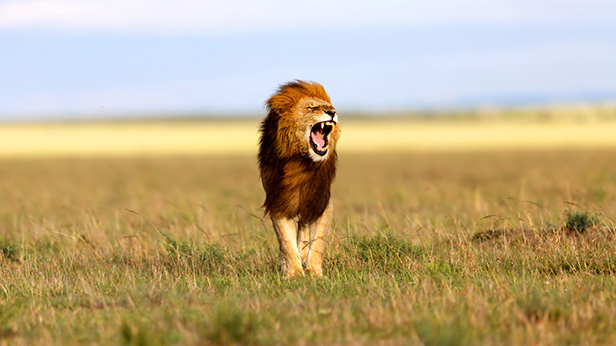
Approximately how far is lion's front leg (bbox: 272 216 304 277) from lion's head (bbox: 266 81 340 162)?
0.66 metres

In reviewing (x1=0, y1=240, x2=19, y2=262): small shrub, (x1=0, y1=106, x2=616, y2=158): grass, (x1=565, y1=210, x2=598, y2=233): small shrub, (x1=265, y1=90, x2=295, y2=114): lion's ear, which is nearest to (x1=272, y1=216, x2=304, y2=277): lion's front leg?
(x1=265, y1=90, x2=295, y2=114): lion's ear

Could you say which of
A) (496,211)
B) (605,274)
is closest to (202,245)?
(605,274)

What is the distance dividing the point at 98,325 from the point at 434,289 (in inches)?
105

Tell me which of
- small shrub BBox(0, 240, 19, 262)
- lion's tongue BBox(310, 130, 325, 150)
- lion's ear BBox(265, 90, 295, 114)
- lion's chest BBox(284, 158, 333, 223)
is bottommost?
small shrub BBox(0, 240, 19, 262)

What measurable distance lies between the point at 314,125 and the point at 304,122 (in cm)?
11

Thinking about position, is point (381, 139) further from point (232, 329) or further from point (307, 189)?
point (232, 329)

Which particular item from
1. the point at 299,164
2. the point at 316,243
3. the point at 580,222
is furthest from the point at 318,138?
the point at 580,222

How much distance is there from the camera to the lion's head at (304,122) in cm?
675

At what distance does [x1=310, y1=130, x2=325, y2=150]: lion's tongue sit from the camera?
6.85 metres

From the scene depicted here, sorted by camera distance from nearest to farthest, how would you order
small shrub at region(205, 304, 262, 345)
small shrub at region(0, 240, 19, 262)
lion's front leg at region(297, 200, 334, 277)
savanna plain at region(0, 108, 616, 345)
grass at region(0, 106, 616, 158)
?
small shrub at region(205, 304, 262, 345) < savanna plain at region(0, 108, 616, 345) < lion's front leg at region(297, 200, 334, 277) < small shrub at region(0, 240, 19, 262) < grass at region(0, 106, 616, 158)

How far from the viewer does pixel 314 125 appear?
680 centimetres

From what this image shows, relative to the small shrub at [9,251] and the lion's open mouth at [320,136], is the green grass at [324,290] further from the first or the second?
the lion's open mouth at [320,136]

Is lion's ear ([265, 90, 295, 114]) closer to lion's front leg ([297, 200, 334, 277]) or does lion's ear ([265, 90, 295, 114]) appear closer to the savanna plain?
lion's front leg ([297, 200, 334, 277])

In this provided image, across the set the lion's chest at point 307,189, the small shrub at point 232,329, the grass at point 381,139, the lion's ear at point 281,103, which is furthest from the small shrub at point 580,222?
the grass at point 381,139
